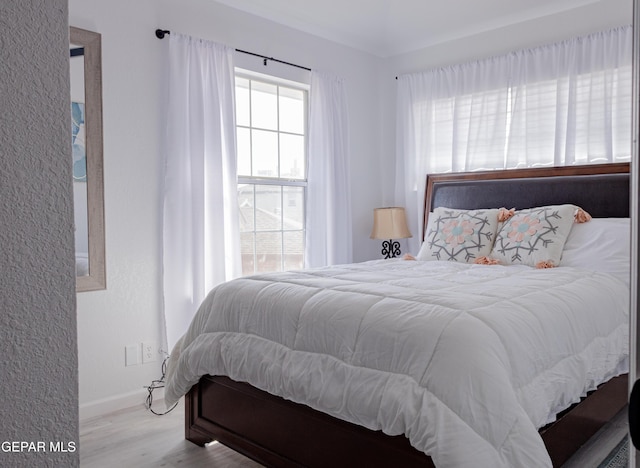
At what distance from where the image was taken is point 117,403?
315cm

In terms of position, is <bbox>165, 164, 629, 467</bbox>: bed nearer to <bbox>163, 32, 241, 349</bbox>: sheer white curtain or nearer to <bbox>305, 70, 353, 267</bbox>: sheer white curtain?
<bbox>163, 32, 241, 349</bbox>: sheer white curtain

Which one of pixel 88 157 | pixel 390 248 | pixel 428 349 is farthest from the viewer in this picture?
pixel 390 248

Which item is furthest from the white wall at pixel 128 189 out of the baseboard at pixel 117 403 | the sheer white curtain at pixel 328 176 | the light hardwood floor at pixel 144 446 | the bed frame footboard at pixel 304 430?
the sheer white curtain at pixel 328 176

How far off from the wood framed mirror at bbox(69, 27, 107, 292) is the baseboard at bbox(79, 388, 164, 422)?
67 centimetres

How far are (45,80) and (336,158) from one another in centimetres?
→ 369

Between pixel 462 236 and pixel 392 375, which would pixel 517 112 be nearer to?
pixel 462 236

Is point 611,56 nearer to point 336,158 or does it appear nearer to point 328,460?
point 336,158

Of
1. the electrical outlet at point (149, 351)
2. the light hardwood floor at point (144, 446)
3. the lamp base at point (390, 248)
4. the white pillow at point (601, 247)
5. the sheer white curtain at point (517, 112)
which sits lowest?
the light hardwood floor at point (144, 446)

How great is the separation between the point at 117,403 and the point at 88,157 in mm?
1470

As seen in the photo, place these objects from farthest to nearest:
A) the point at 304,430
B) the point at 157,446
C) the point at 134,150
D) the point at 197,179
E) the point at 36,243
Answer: the point at 197,179 < the point at 134,150 < the point at 157,446 < the point at 304,430 < the point at 36,243

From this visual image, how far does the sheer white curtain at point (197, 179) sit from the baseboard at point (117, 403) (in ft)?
1.12

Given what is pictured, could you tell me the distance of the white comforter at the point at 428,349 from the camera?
5.23 feet

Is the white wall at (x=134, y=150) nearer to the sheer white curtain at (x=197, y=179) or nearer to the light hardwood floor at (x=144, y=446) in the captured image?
the sheer white curtain at (x=197, y=179)

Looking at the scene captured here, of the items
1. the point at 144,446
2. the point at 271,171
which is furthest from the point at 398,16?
the point at 144,446
